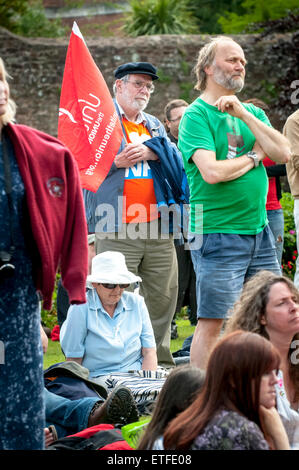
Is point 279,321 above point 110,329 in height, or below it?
above

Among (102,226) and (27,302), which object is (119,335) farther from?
(27,302)

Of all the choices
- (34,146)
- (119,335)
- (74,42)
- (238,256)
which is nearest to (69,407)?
(119,335)

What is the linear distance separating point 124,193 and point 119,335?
111 cm

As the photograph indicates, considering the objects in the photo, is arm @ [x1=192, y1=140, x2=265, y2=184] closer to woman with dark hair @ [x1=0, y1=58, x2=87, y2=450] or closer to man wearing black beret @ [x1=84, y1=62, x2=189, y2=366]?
man wearing black beret @ [x1=84, y1=62, x2=189, y2=366]

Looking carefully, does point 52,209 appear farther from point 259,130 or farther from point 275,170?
point 275,170

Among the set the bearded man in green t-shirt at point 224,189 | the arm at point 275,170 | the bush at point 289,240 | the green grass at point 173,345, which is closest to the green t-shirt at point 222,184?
the bearded man in green t-shirt at point 224,189

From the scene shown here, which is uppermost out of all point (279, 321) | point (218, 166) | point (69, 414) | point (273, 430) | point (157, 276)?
point (218, 166)

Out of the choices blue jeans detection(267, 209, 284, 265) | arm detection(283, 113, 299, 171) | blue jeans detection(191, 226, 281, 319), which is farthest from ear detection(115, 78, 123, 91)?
blue jeans detection(191, 226, 281, 319)

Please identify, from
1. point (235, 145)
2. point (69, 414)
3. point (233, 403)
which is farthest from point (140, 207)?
point (233, 403)

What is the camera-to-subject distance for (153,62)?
15.4 metres

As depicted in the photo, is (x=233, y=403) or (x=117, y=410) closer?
(x=233, y=403)

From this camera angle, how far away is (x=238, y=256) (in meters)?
4.88

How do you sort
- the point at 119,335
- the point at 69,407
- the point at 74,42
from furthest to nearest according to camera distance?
1. the point at 74,42
2. the point at 119,335
3. the point at 69,407

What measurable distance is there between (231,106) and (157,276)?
1.83 meters
